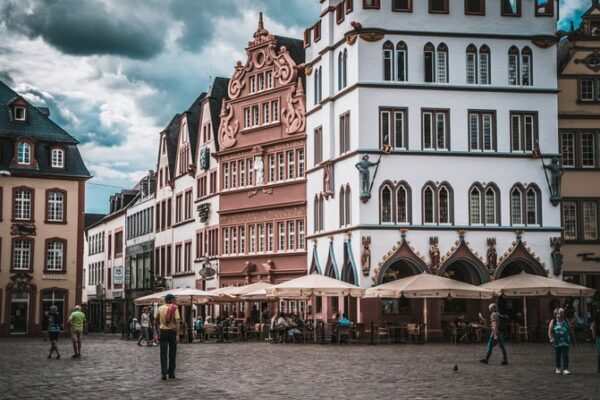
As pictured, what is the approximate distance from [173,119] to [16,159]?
61.4ft

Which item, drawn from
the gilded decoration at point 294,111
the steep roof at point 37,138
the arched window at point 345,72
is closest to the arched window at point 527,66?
the arched window at point 345,72

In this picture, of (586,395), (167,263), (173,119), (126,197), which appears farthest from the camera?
(126,197)

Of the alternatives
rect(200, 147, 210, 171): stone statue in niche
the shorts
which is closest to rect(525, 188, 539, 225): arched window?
the shorts

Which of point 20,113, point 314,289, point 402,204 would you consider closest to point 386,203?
point 402,204

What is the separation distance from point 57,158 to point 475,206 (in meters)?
34.4

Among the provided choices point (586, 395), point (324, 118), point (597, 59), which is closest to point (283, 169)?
point (324, 118)

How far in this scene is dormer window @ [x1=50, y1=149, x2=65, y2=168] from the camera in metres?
71.9

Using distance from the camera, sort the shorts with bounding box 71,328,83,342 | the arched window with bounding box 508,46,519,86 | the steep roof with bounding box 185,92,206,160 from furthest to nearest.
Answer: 1. the steep roof with bounding box 185,92,206,160
2. the arched window with bounding box 508,46,519,86
3. the shorts with bounding box 71,328,83,342

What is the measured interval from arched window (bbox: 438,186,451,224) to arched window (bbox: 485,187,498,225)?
196 cm

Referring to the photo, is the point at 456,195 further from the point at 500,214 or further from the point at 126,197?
the point at 126,197

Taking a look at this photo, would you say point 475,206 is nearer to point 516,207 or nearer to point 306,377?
point 516,207

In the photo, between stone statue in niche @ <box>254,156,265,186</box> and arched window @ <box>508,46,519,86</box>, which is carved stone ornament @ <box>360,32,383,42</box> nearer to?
arched window @ <box>508,46,519,86</box>

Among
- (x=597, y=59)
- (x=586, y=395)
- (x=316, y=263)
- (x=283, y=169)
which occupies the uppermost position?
(x=597, y=59)

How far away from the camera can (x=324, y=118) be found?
54.2 meters
